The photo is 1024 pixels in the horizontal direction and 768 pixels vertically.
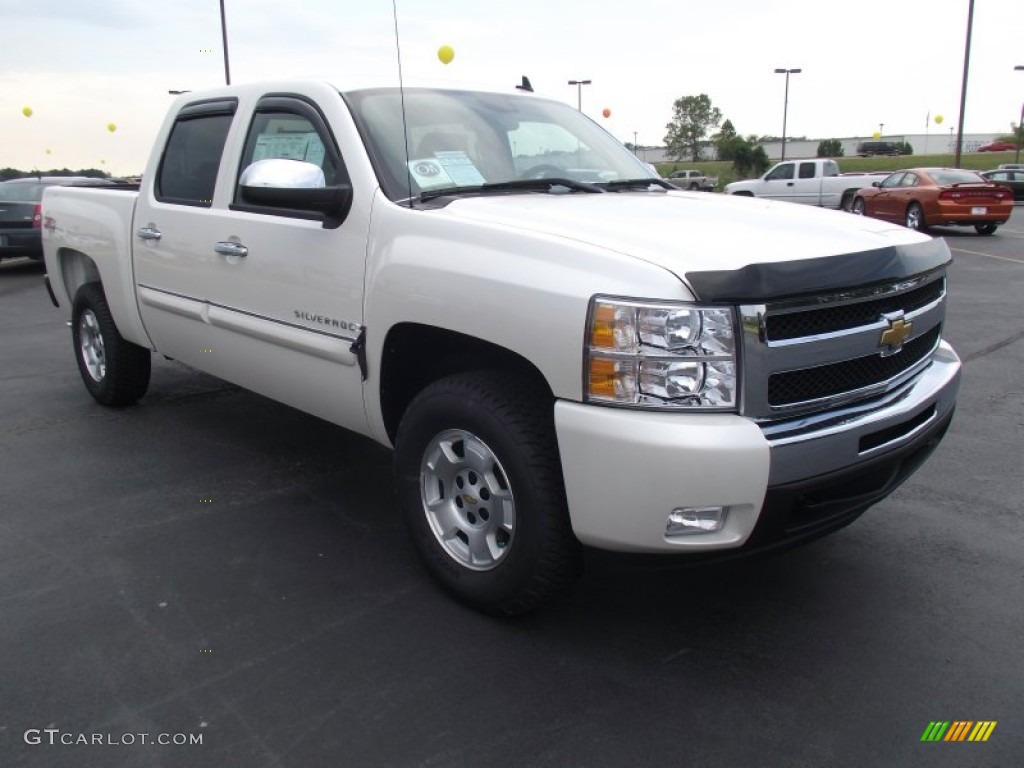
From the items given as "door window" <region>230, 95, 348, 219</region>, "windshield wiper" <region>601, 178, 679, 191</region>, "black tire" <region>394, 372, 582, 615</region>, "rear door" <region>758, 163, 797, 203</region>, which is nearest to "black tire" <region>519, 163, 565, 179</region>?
"windshield wiper" <region>601, 178, 679, 191</region>

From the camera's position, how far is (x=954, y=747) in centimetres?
246

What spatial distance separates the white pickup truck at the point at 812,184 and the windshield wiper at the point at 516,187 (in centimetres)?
2169

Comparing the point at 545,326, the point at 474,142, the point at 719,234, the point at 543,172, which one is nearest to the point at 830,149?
the point at 543,172

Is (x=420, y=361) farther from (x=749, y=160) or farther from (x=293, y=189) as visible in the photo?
(x=749, y=160)

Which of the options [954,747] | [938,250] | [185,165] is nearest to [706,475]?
[954,747]

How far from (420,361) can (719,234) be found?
1.27 m

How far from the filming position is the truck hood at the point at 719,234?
257cm

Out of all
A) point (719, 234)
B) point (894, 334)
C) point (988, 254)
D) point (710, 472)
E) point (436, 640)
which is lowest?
point (988, 254)

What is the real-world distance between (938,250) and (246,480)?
11.2 feet

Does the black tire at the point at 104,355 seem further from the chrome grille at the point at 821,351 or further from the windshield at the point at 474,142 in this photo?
the chrome grille at the point at 821,351

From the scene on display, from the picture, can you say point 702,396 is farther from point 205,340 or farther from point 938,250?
point 205,340

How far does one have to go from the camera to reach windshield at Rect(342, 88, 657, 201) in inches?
139

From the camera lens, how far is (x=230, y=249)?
4.04 meters

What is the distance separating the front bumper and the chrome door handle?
203cm
